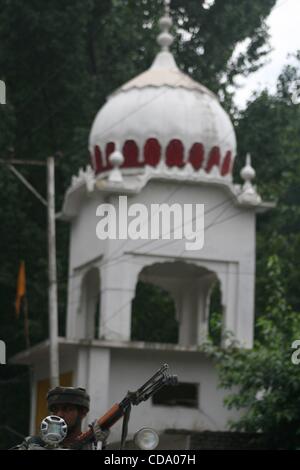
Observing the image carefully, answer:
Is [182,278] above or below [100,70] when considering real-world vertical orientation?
below

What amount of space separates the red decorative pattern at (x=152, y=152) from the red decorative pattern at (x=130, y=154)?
15 cm

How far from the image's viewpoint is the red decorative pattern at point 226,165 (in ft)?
71.7

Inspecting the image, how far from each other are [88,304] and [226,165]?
11.6ft

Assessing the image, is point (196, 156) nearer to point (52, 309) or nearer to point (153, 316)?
point (52, 309)

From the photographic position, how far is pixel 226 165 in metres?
21.9

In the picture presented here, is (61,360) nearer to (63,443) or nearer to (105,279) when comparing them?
(105,279)

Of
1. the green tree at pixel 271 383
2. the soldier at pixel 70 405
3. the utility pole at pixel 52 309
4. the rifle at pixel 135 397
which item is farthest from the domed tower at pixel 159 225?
the rifle at pixel 135 397

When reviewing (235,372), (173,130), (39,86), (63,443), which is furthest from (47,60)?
(63,443)

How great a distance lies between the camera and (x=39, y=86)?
29.4 meters

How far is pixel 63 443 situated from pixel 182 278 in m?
17.7

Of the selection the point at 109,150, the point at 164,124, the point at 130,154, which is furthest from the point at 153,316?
the point at 164,124

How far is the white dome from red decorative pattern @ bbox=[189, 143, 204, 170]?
16 mm

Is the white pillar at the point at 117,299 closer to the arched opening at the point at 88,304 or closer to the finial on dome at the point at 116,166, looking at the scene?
the finial on dome at the point at 116,166

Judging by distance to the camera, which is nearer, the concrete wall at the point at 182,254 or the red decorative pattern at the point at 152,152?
the concrete wall at the point at 182,254
